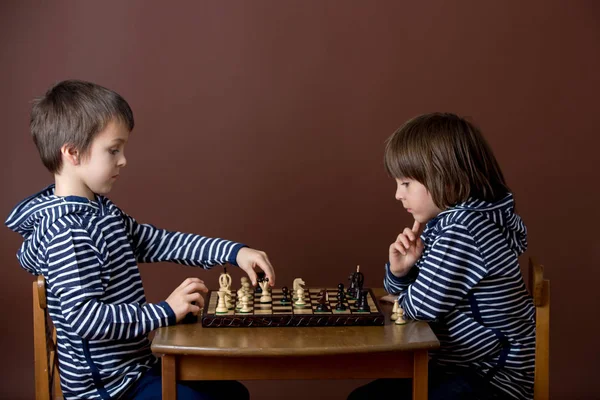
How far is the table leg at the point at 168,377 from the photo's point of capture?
1983mm

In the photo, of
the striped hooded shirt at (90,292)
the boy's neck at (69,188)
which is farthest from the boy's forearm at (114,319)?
the boy's neck at (69,188)

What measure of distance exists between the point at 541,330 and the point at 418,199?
537 millimetres

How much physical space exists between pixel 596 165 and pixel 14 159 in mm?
2586

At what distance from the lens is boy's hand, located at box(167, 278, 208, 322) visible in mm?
2146

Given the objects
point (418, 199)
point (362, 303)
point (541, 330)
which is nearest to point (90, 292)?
point (362, 303)

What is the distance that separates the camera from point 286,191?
3486mm

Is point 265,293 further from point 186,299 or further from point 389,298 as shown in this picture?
point 389,298

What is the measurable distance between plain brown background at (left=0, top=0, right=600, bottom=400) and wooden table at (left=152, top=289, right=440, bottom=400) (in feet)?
4.80

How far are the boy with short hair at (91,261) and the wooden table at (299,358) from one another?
6.5 inches

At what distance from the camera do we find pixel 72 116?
2.34 m

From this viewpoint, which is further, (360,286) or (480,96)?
(480,96)

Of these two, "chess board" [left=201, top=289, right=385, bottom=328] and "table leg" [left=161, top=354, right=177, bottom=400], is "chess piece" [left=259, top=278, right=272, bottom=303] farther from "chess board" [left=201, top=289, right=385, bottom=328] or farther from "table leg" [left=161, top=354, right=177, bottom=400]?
"table leg" [left=161, top=354, right=177, bottom=400]

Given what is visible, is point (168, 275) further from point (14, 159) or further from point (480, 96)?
point (480, 96)

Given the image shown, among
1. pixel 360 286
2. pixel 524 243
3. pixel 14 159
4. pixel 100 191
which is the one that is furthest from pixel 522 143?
pixel 14 159
